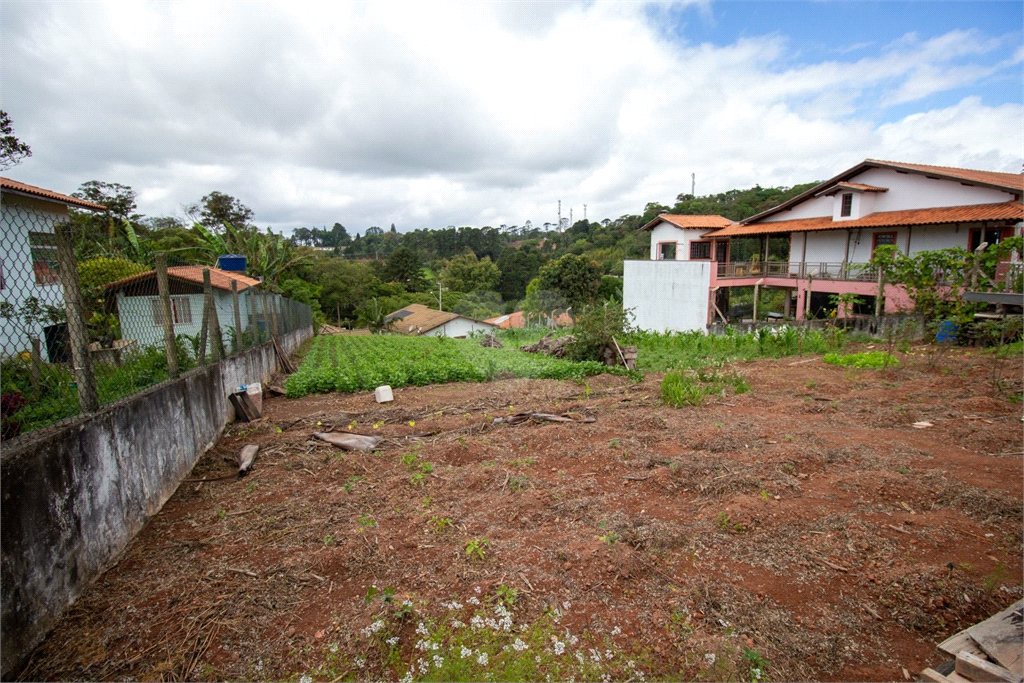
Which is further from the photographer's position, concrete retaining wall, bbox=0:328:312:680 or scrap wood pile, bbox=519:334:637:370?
scrap wood pile, bbox=519:334:637:370

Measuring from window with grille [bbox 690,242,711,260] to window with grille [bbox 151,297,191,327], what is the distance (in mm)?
23963

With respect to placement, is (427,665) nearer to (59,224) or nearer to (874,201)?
(59,224)

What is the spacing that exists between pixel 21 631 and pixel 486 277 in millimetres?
56012

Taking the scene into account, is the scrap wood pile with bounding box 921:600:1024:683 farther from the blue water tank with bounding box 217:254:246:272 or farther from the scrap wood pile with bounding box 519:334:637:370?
the blue water tank with bounding box 217:254:246:272

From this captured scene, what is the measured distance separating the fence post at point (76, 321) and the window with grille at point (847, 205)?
2677 cm

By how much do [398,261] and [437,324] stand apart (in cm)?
2287

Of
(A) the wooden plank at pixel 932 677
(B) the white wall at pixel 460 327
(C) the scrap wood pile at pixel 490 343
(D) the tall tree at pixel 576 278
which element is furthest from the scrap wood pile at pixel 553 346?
(B) the white wall at pixel 460 327

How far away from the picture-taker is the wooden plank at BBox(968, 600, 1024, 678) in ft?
8.15

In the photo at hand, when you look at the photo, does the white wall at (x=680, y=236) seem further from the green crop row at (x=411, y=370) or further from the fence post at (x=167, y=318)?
the fence post at (x=167, y=318)

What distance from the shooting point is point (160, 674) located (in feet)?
8.17

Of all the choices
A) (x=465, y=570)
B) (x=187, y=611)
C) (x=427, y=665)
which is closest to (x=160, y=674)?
(x=187, y=611)

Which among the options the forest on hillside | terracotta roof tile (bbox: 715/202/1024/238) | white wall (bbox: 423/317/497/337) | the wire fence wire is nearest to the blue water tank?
the forest on hillside

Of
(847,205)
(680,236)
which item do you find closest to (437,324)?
(680,236)

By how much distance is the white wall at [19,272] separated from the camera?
118 inches
